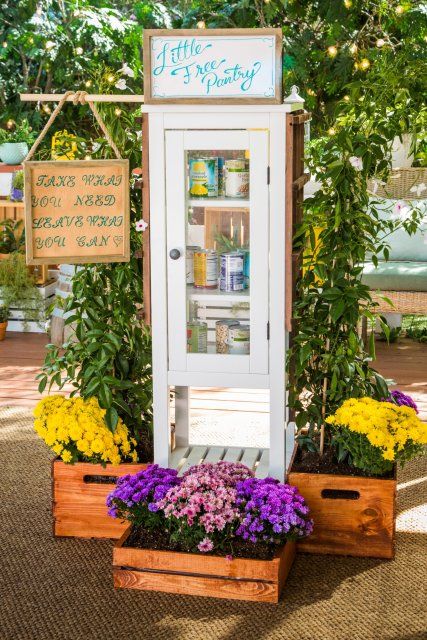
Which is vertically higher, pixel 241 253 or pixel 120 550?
pixel 241 253

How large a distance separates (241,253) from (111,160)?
1.65ft

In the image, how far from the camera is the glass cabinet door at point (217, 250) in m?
3.14

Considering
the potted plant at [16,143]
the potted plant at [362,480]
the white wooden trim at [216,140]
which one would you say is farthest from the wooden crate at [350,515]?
the potted plant at [16,143]

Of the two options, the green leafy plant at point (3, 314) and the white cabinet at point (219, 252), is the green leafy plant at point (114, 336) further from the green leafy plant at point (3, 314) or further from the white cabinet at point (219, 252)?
the green leafy plant at point (3, 314)

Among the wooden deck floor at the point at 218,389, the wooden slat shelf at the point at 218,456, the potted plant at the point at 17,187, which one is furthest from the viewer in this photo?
the potted plant at the point at 17,187

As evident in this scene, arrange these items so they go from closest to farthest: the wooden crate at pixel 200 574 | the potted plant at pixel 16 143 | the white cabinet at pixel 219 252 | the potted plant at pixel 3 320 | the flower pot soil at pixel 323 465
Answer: the wooden crate at pixel 200 574 → the white cabinet at pixel 219 252 → the flower pot soil at pixel 323 465 → the potted plant at pixel 3 320 → the potted plant at pixel 16 143

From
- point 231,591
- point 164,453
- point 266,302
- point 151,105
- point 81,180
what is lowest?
point 231,591

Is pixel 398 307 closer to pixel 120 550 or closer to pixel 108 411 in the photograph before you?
pixel 108 411

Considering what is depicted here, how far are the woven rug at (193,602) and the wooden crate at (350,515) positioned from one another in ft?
0.15

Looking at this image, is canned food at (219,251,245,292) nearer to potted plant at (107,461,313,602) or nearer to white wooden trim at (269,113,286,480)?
white wooden trim at (269,113,286,480)

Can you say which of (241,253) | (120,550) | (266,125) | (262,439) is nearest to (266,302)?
(241,253)

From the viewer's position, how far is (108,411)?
10.8ft

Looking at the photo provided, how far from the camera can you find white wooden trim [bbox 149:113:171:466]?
125 inches

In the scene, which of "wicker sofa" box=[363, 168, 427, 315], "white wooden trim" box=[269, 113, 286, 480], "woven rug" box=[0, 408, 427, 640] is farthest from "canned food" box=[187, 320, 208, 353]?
"wicker sofa" box=[363, 168, 427, 315]
